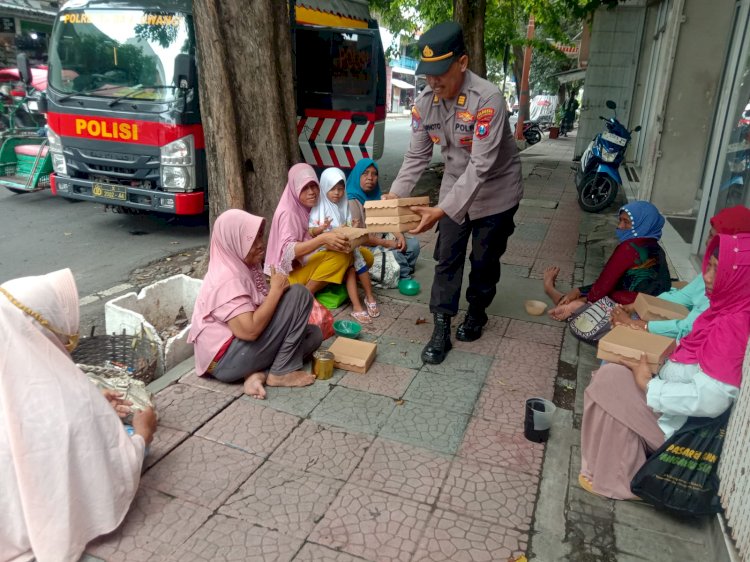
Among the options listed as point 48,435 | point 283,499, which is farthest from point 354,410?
point 48,435

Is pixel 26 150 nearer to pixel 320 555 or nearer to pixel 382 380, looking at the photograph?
pixel 382 380

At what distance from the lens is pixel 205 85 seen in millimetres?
4078

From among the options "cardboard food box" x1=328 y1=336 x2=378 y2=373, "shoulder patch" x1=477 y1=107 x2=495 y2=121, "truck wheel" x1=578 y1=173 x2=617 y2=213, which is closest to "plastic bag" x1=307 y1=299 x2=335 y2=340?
"cardboard food box" x1=328 y1=336 x2=378 y2=373

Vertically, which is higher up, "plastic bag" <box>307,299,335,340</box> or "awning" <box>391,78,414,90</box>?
"awning" <box>391,78,414,90</box>

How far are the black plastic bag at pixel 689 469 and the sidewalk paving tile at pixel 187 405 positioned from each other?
2.04 metres

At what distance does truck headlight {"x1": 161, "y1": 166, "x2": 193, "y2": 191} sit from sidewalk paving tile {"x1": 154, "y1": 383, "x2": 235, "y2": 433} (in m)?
3.27

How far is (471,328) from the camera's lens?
3.96m

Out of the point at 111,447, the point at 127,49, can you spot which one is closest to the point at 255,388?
the point at 111,447

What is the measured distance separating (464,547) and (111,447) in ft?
4.54

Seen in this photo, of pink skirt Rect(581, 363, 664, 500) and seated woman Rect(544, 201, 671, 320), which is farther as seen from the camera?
seated woman Rect(544, 201, 671, 320)

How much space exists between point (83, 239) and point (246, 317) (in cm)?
428

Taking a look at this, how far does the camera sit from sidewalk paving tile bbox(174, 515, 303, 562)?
2127 mm

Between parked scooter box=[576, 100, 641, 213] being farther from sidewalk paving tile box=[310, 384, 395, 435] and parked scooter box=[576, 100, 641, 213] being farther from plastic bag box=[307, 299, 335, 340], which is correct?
sidewalk paving tile box=[310, 384, 395, 435]

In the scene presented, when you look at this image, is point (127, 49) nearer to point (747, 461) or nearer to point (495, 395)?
point (495, 395)
